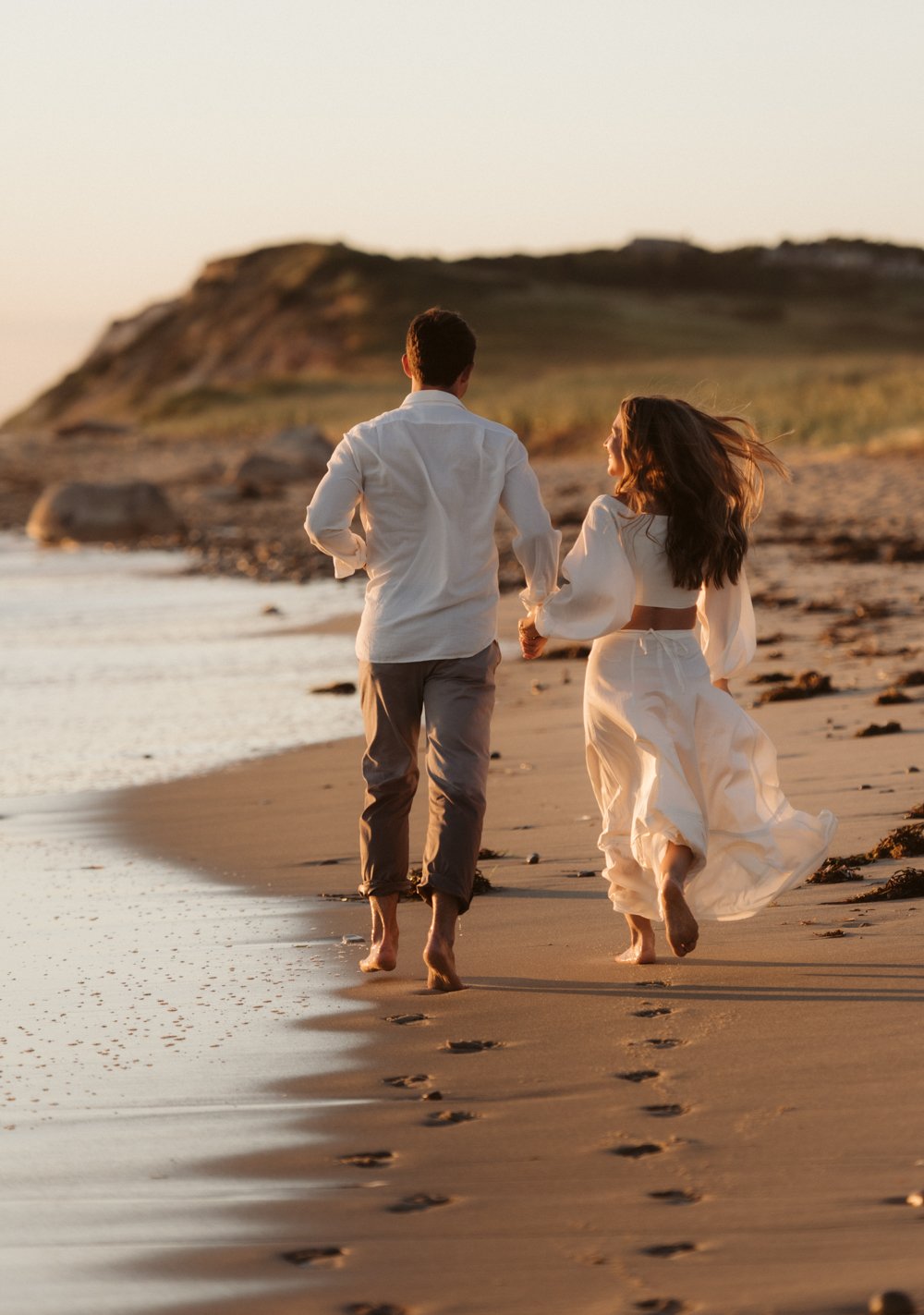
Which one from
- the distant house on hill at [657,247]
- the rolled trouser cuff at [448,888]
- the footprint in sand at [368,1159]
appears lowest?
the footprint in sand at [368,1159]

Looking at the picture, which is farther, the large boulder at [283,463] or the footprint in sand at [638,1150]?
the large boulder at [283,463]

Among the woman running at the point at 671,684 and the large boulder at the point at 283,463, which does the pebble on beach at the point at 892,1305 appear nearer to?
the woman running at the point at 671,684

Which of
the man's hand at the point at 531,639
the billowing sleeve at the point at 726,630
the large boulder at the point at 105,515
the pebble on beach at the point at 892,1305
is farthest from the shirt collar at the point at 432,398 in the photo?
the large boulder at the point at 105,515

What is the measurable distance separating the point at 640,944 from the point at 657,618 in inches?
32.8

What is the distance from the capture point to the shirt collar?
4.89 m

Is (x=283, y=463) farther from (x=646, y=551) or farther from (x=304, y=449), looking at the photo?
(x=646, y=551)

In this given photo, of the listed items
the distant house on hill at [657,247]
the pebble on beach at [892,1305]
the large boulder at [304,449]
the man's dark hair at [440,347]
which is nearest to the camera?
the pebble on beach at [892,1305]

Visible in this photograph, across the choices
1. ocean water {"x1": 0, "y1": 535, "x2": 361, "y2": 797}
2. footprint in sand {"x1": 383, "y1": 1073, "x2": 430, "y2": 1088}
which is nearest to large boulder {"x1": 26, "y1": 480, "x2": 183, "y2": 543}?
ocean water {"x1": 0, "y1": 535, "x2": 361, "y2": 797}

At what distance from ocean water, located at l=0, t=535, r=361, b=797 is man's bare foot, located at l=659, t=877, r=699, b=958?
4.29 m

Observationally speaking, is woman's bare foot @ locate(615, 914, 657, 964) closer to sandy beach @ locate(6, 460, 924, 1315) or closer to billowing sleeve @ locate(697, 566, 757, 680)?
sandy beach @ locate(6, 460, 924, 1315)

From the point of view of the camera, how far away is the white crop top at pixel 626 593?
480 centimetres

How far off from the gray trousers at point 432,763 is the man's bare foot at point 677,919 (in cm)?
51

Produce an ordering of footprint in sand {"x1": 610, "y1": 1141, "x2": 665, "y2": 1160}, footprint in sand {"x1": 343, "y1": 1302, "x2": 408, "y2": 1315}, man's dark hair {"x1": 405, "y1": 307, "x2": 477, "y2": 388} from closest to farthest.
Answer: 1. footprint in sand {"x1": 343, "y1": 1302, "x2": 408, "y2": 1315}
2. footprint in sand {"x1": 610, "y1": 1141, "x2": 665, "y2": 1160}
3. man's dark hair {"x1": 405, "y1": 307, "x2": 477, "y2": 388}

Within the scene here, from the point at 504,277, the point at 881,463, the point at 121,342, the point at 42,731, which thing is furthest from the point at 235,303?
the point at 42,731
